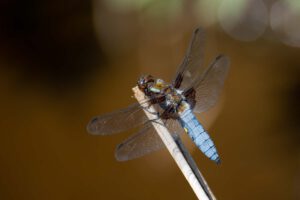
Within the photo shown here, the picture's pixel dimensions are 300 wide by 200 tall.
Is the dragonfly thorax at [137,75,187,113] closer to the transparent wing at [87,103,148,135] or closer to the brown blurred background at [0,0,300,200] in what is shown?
the transparent wing at [87,103,148,135]

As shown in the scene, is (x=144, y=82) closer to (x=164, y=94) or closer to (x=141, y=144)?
(x=164, y=94)

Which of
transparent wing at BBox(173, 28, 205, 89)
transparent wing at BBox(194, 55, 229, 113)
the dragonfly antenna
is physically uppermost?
transparent wing at BBox(173, 28, 205, 89)

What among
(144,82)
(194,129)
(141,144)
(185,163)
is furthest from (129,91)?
(185,163)

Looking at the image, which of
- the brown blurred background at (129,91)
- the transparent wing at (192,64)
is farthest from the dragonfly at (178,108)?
the brown blurred background at (129,91)

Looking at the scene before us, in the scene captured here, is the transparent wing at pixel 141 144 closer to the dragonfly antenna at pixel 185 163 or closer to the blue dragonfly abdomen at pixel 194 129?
the dragonfly antenna at pixel 185 163

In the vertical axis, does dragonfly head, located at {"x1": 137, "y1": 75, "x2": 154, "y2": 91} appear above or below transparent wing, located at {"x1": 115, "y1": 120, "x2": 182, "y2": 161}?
above

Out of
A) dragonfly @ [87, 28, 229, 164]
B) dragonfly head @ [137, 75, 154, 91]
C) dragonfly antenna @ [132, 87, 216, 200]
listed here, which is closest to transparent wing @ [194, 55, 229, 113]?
dragonfly @ [87, 28, 229, 164]
